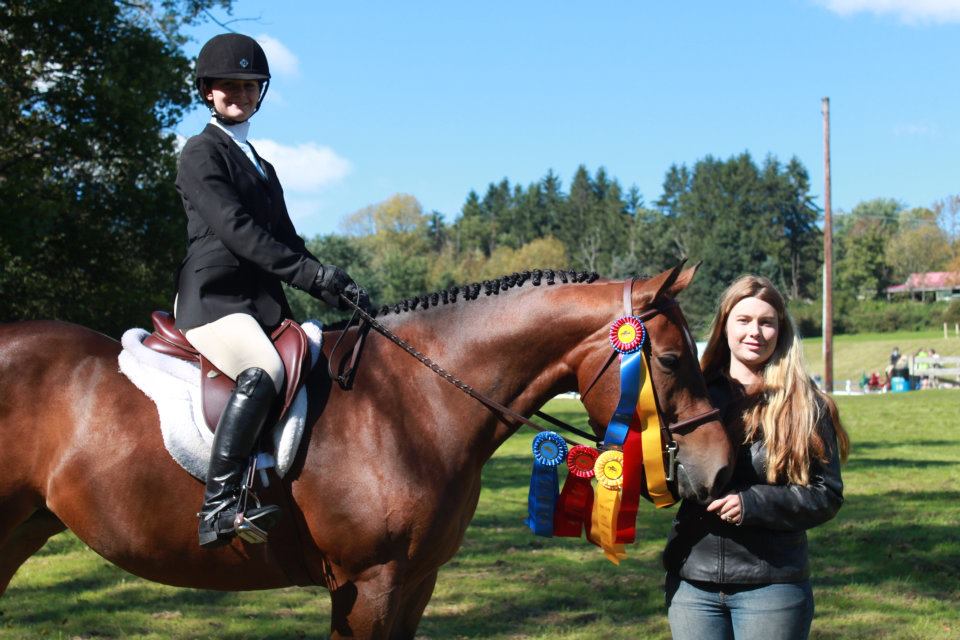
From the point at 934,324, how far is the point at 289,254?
72368 millimetres

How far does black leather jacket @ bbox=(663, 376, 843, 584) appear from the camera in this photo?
11.4 ft

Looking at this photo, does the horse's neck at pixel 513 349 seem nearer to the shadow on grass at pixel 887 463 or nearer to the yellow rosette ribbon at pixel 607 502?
the yellow rosette ribbon at pixel 607 502

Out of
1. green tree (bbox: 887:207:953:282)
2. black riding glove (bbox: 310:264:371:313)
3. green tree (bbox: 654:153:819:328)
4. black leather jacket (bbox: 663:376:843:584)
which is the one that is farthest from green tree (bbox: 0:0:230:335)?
green tree (bbox: 887:207:953:282)

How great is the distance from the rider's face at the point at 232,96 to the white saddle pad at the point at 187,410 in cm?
102

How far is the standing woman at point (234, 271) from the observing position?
3.47 meters

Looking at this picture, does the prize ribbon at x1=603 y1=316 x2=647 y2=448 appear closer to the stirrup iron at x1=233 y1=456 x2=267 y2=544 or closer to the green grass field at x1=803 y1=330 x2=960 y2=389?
the stirrup iron at x1=233 y1=456 x2=267 y2=544

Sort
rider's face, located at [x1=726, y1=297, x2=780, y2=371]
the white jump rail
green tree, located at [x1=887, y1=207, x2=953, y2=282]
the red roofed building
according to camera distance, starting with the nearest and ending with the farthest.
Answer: rider's face, located at [x1=726, y1=297, x2=780, y2=371], the white jump rail, the red roofed building, green tree, located at [x1=887, y1=207, x2=953, y2=282]

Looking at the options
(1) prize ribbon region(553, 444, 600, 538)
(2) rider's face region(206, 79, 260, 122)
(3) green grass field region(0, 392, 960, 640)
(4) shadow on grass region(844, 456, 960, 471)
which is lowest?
(4) shadow on grass region(844, 456, 960, 471)

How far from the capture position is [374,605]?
11.5 feet

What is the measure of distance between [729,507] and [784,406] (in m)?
0.47

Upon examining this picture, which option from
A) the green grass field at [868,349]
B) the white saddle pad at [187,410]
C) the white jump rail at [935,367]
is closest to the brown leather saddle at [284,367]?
the white saddle pad at [187,410]

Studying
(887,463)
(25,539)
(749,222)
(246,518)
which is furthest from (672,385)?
(749,222)

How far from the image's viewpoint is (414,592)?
385 cm

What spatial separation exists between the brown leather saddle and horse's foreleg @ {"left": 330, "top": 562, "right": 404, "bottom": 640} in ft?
2.47
